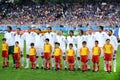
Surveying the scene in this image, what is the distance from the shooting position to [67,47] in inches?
685

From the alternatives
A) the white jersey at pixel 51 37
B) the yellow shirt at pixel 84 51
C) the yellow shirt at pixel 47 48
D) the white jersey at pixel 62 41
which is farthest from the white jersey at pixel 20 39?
the yellow shirt at pixel 84 51

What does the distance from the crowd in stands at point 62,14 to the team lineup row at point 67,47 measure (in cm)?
3092

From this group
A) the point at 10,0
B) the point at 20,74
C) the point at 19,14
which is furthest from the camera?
the point at 10,0

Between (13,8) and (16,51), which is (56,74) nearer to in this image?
(16,51)

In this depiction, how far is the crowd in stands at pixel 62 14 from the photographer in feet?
166

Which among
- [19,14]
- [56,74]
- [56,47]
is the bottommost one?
[56,74]

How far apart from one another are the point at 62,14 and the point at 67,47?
118ft

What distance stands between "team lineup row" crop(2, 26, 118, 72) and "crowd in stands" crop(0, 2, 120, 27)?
101 ft

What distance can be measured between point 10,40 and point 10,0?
138 feet

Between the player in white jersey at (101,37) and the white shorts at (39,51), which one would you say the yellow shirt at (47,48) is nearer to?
the white shorts at (39,51)

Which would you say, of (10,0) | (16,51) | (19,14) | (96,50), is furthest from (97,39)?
(10,0)

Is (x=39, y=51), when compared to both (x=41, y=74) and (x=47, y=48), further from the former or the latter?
(x=41, y=74)

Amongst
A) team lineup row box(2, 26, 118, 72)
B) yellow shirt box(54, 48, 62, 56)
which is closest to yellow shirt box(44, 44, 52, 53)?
team lineup row box(2, 26, 118, 72)

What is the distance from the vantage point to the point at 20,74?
52.5ft
